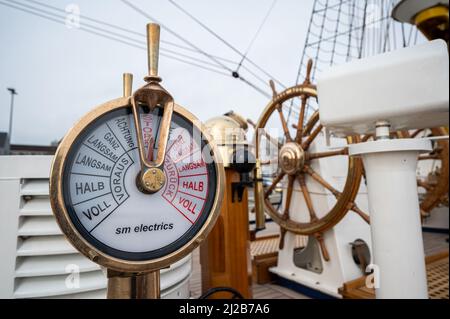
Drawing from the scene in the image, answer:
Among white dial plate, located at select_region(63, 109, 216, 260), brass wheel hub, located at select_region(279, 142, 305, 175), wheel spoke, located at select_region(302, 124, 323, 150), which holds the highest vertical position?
wheel spoke, located at select_region(302, 124, 323, 150)

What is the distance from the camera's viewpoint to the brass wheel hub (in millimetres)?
1892

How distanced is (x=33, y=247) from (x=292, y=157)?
153 cm

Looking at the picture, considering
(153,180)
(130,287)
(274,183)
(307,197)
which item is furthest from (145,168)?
(274,183)

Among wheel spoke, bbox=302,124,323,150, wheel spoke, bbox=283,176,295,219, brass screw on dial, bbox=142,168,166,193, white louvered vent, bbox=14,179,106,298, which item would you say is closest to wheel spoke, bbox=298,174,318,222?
wheel spoke, bbox=283,176,295,219

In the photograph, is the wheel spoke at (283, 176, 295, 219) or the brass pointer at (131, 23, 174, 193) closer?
the brass pointer at (131, 23, 174, 193)

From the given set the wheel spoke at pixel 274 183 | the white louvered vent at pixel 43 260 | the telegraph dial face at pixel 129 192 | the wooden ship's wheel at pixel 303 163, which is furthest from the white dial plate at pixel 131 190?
the wheel spoke at pixel 274 183

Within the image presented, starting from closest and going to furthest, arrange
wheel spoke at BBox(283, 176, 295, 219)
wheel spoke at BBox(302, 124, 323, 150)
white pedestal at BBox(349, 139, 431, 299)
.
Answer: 1. white pedestal at BBox(349, 139, 431, 299)
2. wheel spoke at BBox(302, 124, 323, 150)
3. wheel spoke at BBox(283, 176, 295, 219)

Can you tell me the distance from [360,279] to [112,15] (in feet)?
6.55

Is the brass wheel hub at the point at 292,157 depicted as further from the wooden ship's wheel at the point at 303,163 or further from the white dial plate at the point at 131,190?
the white dial plate at the point at 131,190

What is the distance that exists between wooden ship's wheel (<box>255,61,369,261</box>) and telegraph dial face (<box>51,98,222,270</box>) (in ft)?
3.48

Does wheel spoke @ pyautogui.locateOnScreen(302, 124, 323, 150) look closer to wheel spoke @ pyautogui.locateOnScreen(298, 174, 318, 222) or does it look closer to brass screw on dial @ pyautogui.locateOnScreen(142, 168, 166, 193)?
wheel spoke @ pyautogui.locateOnScreen(298, 174, 318, 222)

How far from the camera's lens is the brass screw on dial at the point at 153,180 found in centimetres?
50

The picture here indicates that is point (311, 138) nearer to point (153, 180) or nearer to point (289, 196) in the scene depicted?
point (289, 196)

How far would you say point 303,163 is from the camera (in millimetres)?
1923
